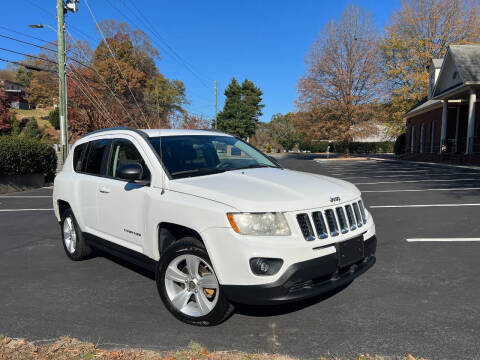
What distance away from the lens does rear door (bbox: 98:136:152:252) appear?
388 cm

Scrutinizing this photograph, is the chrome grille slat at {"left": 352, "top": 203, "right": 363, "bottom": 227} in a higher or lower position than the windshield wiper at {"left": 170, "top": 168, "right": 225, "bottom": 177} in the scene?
lower

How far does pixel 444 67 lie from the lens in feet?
84.0

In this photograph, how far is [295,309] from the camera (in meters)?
3.68

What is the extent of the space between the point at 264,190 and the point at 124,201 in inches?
64.1

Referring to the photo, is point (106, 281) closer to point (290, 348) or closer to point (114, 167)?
point (114, 167)

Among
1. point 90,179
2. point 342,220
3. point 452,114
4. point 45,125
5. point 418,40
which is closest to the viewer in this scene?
point 342,220

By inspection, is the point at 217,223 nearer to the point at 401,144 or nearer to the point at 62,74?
the point at 62,74

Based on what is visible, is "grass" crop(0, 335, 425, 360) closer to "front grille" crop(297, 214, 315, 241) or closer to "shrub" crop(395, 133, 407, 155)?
"front grille" crop(297, 214, 315, 241)

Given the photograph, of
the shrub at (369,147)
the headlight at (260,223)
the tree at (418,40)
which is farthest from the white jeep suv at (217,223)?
the shrub at (369,147)

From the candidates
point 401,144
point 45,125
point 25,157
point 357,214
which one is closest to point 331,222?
point 357,214

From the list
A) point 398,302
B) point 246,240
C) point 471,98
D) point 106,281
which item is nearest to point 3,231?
point 106,281

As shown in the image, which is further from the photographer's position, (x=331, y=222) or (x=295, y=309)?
(x=295, y=309)

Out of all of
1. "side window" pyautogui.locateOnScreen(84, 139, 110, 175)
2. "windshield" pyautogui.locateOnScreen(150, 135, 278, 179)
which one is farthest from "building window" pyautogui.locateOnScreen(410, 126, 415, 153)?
"side window" pyautogui.locateOnScreen(84, 139, 110, 175)

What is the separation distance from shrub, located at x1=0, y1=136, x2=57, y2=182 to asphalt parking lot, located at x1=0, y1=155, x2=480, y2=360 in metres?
8.48
